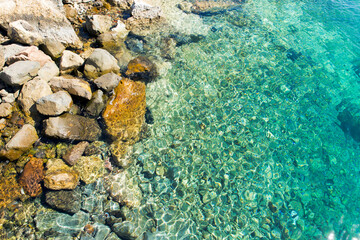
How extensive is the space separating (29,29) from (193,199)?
324 inches

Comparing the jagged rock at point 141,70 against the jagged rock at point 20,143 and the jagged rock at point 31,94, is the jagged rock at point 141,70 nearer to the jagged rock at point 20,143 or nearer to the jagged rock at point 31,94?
the jagged rock at point 31,94

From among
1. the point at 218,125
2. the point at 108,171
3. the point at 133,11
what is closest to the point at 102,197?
the point at 108,171

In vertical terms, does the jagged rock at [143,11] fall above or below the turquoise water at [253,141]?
above

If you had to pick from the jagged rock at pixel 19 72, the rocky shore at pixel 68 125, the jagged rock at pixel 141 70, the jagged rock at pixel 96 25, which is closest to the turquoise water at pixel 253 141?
the jagged rock at pixel 141 70

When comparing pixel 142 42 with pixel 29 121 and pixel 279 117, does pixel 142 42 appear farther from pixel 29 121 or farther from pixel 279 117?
pixel 279 117

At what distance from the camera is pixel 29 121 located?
6695 mm

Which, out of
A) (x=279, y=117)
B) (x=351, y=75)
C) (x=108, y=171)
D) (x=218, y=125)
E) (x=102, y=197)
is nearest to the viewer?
(x=102, y=197)

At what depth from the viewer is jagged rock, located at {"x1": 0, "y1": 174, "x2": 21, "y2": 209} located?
5605 mm

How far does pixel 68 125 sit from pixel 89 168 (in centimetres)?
143

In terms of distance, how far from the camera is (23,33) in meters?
7.75

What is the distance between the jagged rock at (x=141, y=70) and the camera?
344 inches

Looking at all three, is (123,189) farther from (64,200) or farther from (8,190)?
(8,190)

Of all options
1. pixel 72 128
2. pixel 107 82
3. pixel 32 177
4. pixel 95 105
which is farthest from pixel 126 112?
pixel 32 177

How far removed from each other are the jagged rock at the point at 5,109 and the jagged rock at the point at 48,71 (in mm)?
1268
